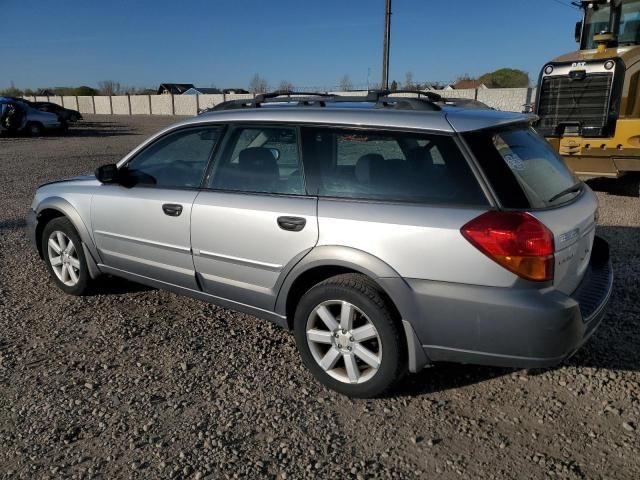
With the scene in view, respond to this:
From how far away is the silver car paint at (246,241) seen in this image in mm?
3242

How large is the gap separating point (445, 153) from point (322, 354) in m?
1.40

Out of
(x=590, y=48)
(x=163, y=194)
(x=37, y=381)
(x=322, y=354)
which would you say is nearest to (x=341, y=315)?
(x=322, y=354)

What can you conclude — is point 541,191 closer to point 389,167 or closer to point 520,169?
point 520,169

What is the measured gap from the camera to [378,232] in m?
2.89

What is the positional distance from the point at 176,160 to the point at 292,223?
1.45 metres

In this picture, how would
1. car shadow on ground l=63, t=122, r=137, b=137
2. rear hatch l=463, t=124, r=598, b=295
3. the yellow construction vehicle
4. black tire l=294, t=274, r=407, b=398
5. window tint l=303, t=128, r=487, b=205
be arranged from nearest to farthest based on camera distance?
rear hatch l=463, t=124, r=598, b=295 → window tint l=303, t=128, r=487, b=205 → black tire l=294, t=274, r=407, b=398 → the yellow construction vehicle → car shadow on ground l=63, t=122, r=137, b=137

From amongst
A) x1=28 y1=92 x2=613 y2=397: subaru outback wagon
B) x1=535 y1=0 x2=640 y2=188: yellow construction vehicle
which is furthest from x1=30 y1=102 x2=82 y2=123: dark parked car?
x1=28 y1=92 x2=613 y2=397: subaru outback wagon

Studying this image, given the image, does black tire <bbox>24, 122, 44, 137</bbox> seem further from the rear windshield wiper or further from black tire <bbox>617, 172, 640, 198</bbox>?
the rear windshield wiper

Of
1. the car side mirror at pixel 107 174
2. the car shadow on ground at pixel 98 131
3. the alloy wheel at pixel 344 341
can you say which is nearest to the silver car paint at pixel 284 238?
the car side mirror at pixel 107 174

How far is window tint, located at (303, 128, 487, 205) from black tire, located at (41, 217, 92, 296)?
8.01 feet

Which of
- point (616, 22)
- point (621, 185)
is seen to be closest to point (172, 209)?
point (621, 185)

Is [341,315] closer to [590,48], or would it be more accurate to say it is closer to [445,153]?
[445,153]

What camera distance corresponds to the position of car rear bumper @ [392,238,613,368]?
2.64 meters

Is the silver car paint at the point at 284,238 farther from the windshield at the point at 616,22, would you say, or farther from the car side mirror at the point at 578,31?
the car side mirror at the point at 578,31
